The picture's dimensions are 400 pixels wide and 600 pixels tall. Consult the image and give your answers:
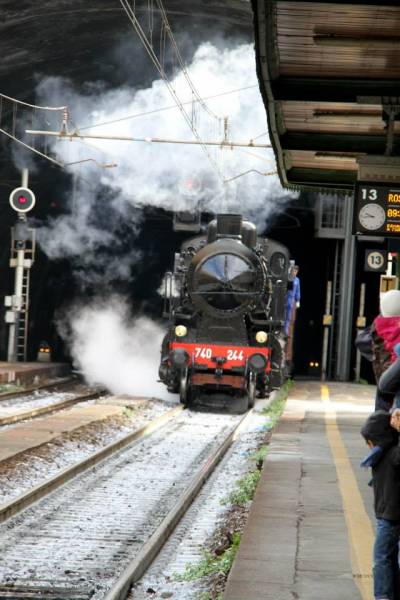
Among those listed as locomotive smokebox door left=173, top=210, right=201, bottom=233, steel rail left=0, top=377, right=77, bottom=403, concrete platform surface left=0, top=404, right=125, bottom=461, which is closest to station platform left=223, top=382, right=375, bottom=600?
concrete platform surface left=0, top=404, right=125, bottom=461

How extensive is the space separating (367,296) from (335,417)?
52.5 ft

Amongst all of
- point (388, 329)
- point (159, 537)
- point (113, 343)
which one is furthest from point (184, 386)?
point (388, 329)

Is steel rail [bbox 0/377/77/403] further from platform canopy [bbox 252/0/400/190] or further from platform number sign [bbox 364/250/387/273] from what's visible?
platform canopy [bbox 252/0/400/190]

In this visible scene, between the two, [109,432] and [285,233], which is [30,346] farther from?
[109,432]

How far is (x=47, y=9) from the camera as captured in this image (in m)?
22.5

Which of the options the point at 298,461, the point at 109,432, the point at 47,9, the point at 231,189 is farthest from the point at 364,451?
the point at 231,189

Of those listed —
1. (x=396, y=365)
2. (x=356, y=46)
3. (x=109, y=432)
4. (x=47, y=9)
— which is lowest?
(x=109, y=432)

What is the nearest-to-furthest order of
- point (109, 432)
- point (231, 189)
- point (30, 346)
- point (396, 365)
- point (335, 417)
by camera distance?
point (396, 365) → point (109, 432) → point (335, 417) → point (231, 189) → point (30, 346)

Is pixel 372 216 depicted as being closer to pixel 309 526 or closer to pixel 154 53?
pixel 309 526

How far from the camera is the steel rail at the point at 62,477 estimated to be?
9.19m

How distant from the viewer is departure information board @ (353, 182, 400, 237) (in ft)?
38.6

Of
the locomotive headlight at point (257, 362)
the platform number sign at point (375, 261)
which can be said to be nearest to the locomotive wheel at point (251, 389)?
the locomotive headlight at point (257, 362)

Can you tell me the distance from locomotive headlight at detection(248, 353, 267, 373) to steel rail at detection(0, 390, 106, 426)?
358 centimetres

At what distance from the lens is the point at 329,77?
32.4 feet
